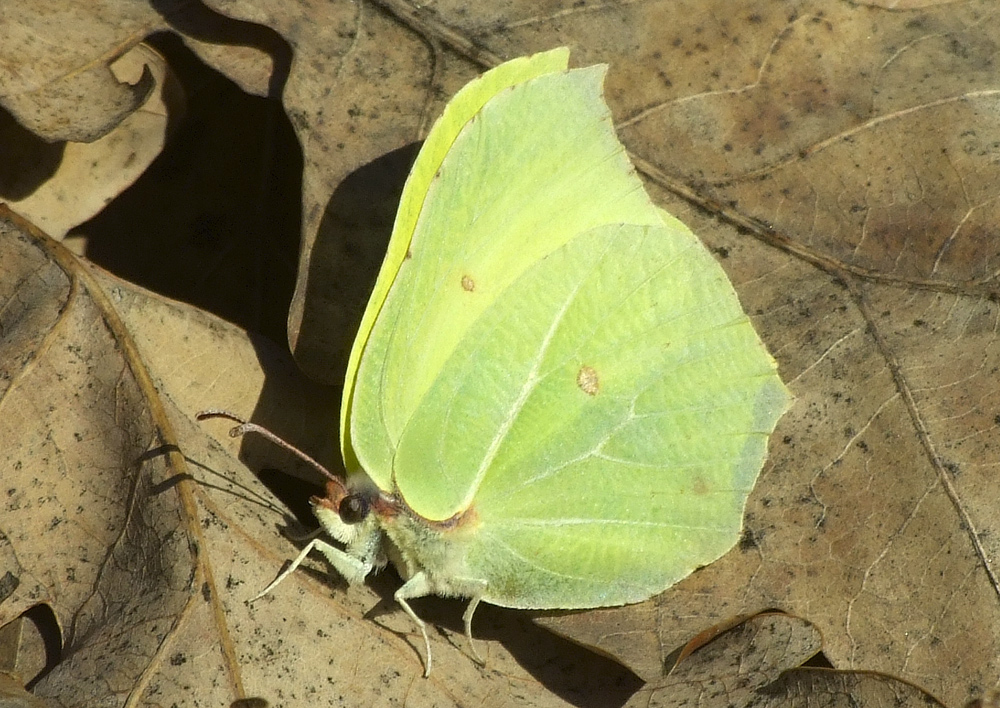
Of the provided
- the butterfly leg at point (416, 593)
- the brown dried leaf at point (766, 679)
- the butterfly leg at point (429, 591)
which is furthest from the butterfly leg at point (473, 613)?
the brown dried leaf at point (766, 679)

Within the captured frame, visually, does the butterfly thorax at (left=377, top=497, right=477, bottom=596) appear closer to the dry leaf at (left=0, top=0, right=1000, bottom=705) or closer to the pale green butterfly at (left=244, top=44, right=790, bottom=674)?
the pale green butterfly at (left=244, top=44, right=790, bottom=674)

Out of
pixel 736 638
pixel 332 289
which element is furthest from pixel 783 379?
pixel 332 289

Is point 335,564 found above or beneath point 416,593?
above

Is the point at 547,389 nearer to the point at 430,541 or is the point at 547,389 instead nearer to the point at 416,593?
the point at 430,541

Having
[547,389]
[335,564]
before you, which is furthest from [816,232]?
[335,564]

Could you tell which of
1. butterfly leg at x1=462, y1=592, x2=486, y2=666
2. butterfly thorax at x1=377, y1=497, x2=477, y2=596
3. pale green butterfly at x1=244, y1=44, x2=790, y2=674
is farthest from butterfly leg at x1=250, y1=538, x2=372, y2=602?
butterfly leg at x1=462, y1=592, x2=486, y2=666

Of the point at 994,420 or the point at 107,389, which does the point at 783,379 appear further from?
the point at 107,389

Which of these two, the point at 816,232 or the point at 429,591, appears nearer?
the point at 429,591
